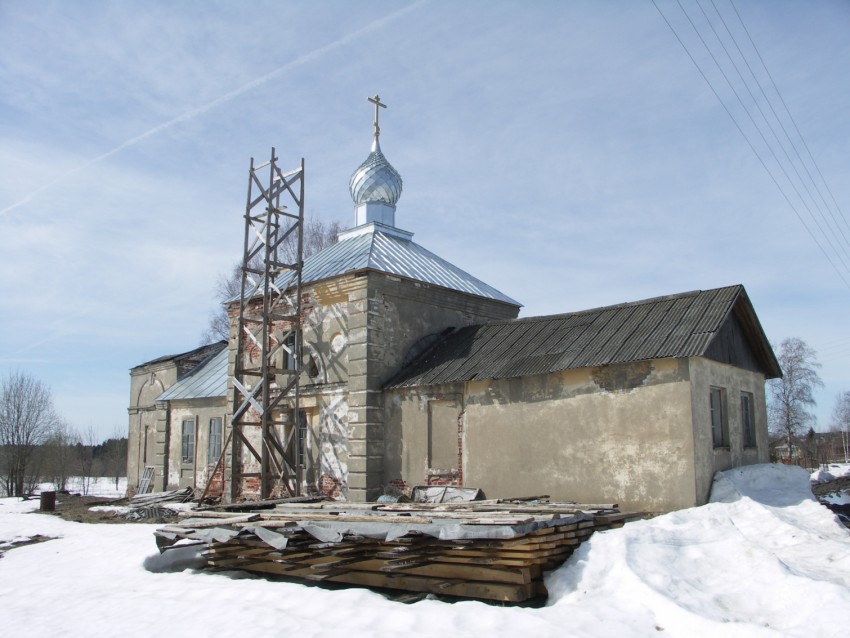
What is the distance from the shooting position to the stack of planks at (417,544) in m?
7.39

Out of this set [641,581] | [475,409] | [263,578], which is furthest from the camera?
[475,409]

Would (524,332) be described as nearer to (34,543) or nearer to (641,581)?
(641,581)

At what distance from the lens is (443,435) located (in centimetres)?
1348

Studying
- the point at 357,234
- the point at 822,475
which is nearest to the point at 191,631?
the point at 357,234

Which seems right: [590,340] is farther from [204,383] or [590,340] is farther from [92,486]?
[92,486]

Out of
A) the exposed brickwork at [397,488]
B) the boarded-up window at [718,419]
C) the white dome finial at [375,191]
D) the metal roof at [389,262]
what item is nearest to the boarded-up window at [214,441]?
the metal roof at [389,262]

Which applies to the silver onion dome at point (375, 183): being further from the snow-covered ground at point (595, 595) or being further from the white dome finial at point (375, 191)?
the snow-covered ground at point (595, 595)

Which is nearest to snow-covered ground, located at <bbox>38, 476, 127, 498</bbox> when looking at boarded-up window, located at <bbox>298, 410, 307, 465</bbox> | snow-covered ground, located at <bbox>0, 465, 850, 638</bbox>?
boarded-up window, located at <bbox>298, 410, 307, 465</bbox>

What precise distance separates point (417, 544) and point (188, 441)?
1535 cm

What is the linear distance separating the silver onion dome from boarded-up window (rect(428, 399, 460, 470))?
6.72 meters

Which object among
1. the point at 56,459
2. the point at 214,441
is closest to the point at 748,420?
the point at 214,441

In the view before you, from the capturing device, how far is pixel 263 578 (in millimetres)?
9227

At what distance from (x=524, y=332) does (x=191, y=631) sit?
8.65 m

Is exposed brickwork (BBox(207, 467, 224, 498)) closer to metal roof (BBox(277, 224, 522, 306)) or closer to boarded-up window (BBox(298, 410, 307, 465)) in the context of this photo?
boarded-up window (BBox(298, 410, 307, 465))
